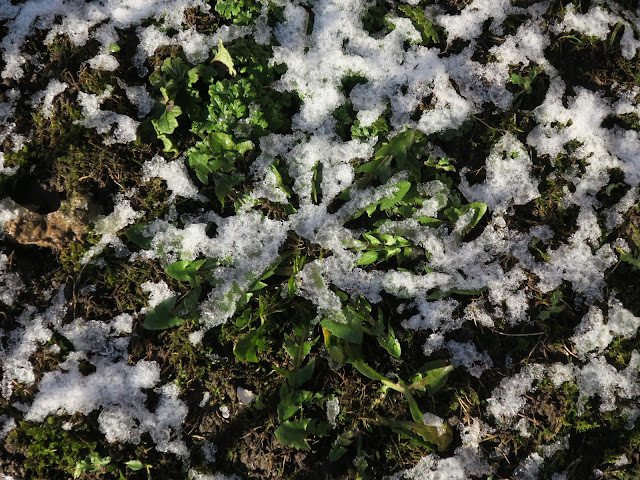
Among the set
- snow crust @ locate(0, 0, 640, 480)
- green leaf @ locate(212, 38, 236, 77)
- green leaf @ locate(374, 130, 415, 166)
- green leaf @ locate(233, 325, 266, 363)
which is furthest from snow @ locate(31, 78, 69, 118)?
green leaf @ locate(374, 130, 415, 166)

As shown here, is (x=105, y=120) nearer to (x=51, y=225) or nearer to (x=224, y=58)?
(x=51, y=225)

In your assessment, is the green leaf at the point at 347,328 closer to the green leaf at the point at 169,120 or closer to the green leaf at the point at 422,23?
the green leaf at the point at 169,120

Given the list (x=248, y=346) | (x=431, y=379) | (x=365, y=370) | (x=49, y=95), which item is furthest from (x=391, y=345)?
(x=49, y=95)

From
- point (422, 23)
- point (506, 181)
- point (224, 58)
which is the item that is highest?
point (422, 23)

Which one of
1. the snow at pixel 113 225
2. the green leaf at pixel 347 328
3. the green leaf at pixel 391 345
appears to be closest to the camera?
the green leaf at pixel 347 328

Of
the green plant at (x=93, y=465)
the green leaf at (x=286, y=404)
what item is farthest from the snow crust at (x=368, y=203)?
the green leaf at (x=286, y=404)

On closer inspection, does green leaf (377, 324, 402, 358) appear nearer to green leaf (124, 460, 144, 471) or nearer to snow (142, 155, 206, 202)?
snow (142, 155, 206, 202)
